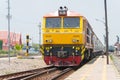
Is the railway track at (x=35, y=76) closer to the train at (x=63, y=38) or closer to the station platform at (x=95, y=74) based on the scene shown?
the station platform at (x=95, y=74)

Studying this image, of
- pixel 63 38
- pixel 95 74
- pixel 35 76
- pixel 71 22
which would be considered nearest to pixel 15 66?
pixel 63 38

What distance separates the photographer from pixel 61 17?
97.7 feet

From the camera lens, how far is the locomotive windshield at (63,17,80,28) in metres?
29.7

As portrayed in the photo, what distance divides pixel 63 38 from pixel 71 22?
1339 mm

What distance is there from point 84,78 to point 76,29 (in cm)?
900

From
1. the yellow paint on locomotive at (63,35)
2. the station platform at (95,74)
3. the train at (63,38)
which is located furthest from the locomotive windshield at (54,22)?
the station platform at (95,74)

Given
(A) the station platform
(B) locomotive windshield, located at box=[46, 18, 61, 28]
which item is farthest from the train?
(A) the station platform

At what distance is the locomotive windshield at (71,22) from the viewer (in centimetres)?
2966

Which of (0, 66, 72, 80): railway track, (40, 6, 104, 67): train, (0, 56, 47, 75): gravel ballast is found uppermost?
(40, 6, 104, 67): train

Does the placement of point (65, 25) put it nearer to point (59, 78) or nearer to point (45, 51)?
point (45, 51)

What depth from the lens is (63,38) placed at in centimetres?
2942

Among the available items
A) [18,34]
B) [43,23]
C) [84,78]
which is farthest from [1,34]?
[84,78]

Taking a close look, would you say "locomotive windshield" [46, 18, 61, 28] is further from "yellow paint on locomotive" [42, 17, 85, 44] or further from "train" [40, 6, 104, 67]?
"yellow paint on locomotive" [42, 17, 85, 44]

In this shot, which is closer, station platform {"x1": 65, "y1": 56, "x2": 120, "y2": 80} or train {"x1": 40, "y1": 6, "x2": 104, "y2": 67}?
station platform {"x1": 65, "y1": 56, "x2": 120, "y2": 80}
